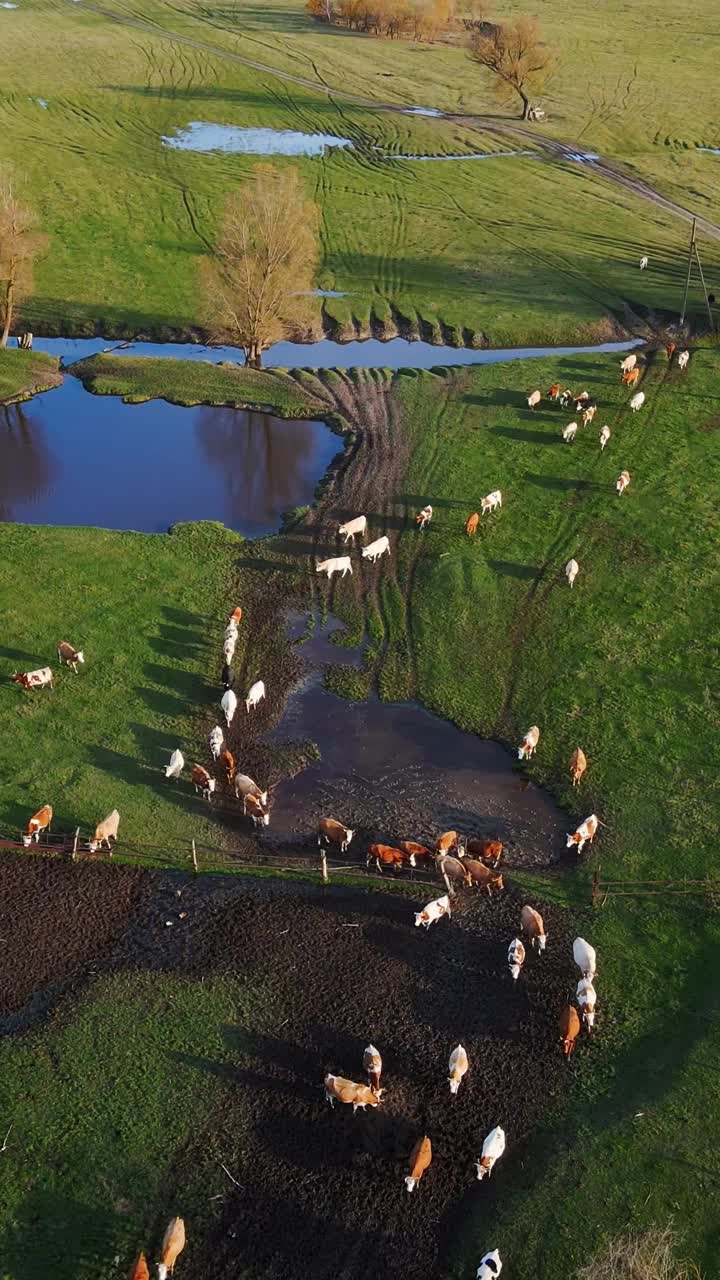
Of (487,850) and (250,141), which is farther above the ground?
(250,141)

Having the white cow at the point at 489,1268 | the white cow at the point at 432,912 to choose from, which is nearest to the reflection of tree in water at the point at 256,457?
the white cow at the point at 432,912

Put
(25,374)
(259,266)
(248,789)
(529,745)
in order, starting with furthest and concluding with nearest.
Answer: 1. (25,374)
2. (259,266)
3. (529,745)
4. (248,789)

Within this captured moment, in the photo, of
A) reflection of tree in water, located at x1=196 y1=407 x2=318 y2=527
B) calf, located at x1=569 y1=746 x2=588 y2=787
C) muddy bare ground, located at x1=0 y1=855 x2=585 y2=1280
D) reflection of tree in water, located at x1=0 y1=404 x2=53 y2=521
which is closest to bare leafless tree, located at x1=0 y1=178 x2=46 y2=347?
reflection of tree in water, located at x1=0 y1=404 x2=53 y2=521

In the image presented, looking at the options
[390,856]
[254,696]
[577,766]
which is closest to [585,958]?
[390,856]

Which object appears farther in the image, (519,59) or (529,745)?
(519,59)

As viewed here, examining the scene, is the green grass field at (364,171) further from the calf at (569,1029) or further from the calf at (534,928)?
the calf at (569,1029)

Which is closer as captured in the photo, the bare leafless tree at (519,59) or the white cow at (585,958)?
the white cow at (585,958)

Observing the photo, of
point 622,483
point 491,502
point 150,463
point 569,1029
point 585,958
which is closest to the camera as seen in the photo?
point 569,1029

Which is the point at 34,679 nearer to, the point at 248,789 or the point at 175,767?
the point at 175,767
